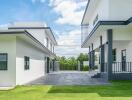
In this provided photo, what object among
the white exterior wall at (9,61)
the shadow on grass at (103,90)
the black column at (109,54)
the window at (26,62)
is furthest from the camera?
the window at (26,62)

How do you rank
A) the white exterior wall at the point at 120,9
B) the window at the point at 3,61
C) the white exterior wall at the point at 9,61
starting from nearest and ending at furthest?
the white exterior wall at the point at 9,61 < the window at the point at 3,61 < the white exterior wall at the point at 120,9

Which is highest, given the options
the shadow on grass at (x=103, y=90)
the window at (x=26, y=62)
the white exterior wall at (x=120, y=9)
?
the white exterior wall at (x=120, y=9)

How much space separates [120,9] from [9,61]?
27.8 feet

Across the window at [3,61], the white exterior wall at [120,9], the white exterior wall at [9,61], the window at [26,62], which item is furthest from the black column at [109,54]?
the window at [3,61]

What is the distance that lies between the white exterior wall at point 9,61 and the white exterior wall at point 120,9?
7.22 metres

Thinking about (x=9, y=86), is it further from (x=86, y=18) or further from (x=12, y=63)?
(x=86, y=18)

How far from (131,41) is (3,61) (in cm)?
907

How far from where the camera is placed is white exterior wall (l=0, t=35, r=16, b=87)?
1630cm

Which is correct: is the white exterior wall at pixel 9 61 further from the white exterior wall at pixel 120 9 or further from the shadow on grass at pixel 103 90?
the white exterior wall at pixel 120 9

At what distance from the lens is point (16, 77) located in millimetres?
16344

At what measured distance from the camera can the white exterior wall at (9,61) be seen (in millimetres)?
16297

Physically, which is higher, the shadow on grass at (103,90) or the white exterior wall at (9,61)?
the white exterior wall at (9,61)

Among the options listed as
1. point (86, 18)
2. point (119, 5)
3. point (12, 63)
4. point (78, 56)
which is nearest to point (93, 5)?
point (119, 5)

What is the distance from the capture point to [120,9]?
19.3 m
